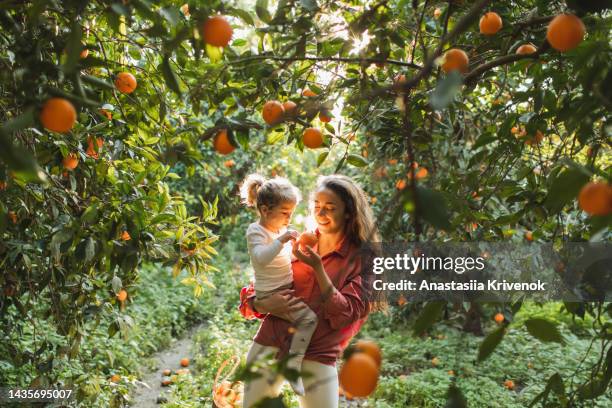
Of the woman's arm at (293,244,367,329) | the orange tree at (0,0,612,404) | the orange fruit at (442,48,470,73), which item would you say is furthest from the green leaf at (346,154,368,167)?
the orange fruit at (442,48,470,73)

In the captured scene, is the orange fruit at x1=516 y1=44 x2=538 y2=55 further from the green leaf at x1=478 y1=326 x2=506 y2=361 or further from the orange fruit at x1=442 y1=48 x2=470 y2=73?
the green leaf at x1=478 y1=326 x2=506 y2=361

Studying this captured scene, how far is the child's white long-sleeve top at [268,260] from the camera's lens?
192 centimetres

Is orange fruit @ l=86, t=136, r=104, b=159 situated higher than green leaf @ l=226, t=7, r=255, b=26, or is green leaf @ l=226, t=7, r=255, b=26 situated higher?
green leaf @ l=226, t=7, r=255, b=26

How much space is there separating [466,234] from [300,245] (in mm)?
576

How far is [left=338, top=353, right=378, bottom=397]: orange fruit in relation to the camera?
79 centimetres

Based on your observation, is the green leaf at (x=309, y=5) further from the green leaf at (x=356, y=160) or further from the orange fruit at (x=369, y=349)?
the orange fruit at (x=369, y=349)

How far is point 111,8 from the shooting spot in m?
0.91

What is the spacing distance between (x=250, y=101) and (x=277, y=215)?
32.0 inches

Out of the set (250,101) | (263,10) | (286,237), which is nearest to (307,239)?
(286,237)

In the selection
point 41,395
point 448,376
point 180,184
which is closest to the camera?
point 41,395

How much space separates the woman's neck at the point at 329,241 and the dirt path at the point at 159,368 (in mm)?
1391

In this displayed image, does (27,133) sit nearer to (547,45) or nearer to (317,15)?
(317,15)

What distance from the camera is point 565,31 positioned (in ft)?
3.06

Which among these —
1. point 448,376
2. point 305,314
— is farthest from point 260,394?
point 448,376
